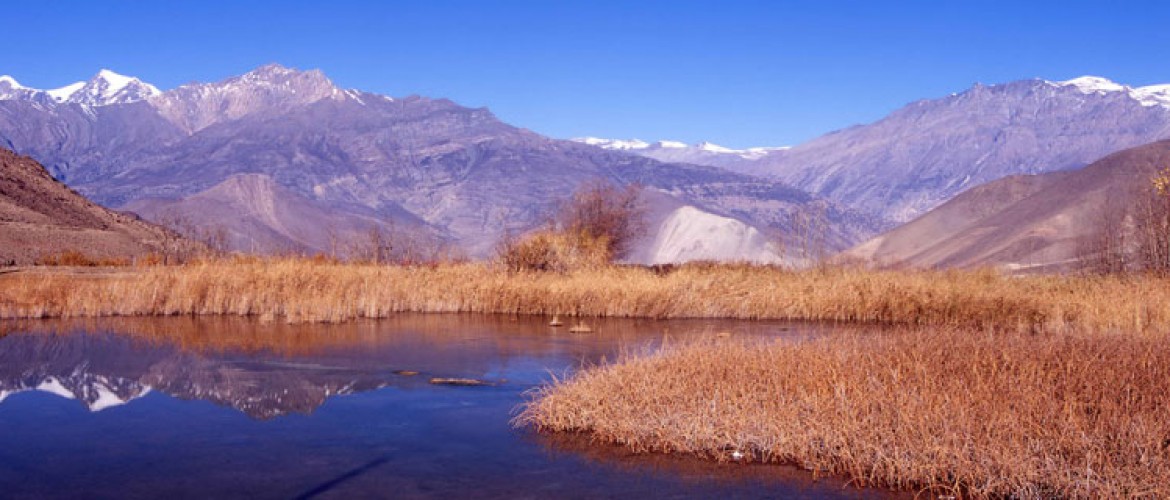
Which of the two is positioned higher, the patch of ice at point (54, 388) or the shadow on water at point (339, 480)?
the patch of ice at point (54, 388)

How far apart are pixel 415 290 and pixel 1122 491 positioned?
831 inches

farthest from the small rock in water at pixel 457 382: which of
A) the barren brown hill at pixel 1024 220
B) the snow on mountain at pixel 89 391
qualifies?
the barren brown hill at pixel 1024 220

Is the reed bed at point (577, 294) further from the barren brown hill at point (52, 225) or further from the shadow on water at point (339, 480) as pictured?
the barren brown hill at point (52, 225)

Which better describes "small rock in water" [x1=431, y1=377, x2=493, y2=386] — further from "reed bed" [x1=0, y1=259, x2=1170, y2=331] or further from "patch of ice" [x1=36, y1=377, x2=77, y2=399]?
"reed bed" [x1=0, y1=259, x2=1170, y2=331]

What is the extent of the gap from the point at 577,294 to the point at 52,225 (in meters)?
39.6

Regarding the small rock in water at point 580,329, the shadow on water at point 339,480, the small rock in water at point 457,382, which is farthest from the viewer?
the small rock in water at point 580,329

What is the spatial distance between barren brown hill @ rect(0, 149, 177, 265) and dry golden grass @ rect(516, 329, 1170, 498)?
128ft

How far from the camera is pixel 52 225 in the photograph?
5484 cm

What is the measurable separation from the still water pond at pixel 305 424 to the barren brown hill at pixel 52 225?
29430mm

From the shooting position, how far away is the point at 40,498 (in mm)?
9172

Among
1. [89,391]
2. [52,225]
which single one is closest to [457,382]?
[89,391]

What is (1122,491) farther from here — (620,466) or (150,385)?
(150,385)

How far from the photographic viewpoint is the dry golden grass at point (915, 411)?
8.81 m

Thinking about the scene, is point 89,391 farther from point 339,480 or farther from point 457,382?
point 339,480
